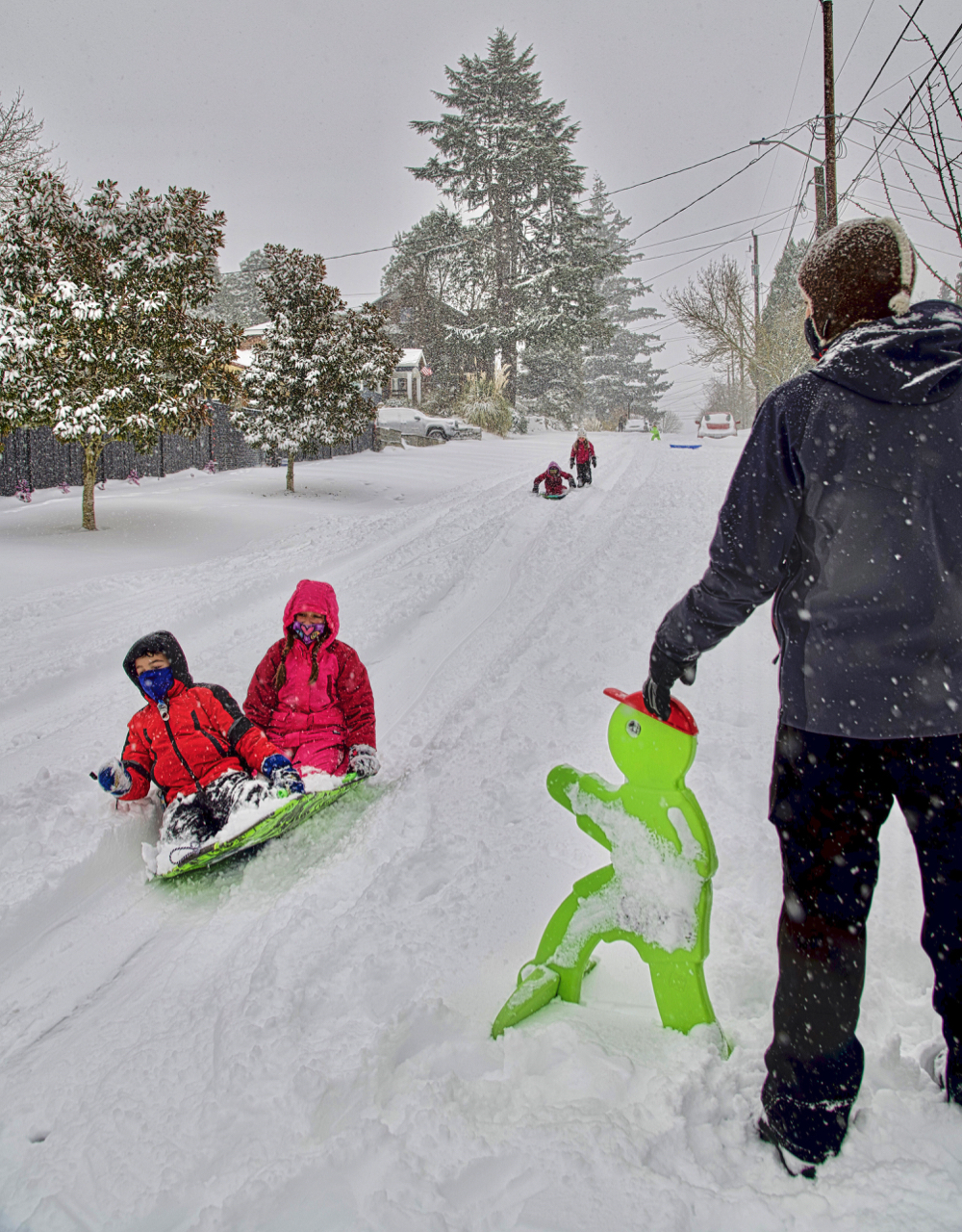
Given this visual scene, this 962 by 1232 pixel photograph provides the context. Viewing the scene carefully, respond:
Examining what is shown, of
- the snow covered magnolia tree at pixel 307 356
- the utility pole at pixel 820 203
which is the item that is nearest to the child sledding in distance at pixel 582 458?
the snow covered magnolia tree at pixel 307 356

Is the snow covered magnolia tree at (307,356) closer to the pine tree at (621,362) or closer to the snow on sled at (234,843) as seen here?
the snow on sled at (234,843)

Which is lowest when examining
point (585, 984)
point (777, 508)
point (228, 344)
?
point (585, 984)

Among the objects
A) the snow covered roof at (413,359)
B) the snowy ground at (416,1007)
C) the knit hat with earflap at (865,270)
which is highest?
the snow covered roof at (413,359)

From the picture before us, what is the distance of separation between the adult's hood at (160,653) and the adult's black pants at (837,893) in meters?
2.79

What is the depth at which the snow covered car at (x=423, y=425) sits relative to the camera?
29953 millimetres

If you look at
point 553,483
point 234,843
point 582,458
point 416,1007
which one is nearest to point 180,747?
point 234,843

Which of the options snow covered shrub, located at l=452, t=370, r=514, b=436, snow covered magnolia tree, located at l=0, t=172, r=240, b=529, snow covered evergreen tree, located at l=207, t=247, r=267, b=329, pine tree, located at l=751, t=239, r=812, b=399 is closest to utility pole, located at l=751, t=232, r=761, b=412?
pine tree, located at l=751, t=239, r=812, b=399

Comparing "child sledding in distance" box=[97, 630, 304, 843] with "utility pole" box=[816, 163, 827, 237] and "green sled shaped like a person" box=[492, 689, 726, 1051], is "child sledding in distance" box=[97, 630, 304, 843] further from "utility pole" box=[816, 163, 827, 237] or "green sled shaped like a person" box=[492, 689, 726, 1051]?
"utility pole" box=[816, 163, 827, 237]

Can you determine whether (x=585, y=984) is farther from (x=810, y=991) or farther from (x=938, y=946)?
(x=938, y=946)

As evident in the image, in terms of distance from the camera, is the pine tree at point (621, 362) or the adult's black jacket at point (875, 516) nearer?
the adult's black jacket at point (875, 516)

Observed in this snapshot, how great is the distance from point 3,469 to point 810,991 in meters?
15.0

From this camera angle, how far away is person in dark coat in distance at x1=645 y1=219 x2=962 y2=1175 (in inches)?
56.4

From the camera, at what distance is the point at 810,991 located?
1567 mm

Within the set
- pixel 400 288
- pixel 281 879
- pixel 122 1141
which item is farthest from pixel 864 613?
pixel 400 288
